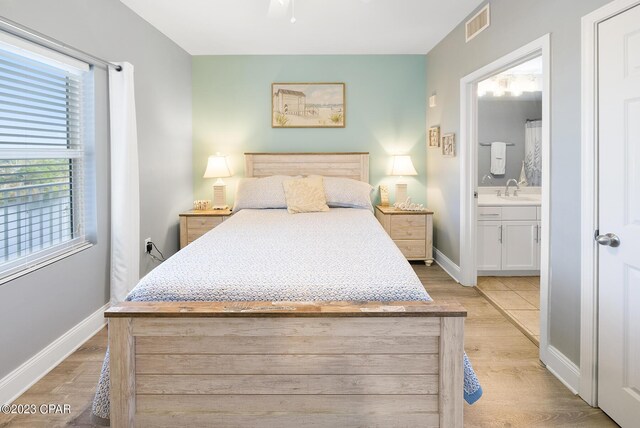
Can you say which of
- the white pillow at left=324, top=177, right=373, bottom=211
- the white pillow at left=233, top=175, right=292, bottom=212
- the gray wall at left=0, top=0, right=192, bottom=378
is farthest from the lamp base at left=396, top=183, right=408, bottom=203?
the gray wall at left=0, top=0, right=192, bottom=378

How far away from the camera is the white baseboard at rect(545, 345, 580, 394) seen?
211 centimetres

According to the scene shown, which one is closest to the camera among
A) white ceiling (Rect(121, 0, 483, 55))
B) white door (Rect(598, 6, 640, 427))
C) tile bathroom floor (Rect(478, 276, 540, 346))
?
white door (Rect(598, 6, 640, 427))

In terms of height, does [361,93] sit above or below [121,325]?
above

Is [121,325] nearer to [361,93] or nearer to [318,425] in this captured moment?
[318,425]

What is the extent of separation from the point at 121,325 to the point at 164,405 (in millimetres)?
352

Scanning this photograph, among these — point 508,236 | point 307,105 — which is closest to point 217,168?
point 307,105

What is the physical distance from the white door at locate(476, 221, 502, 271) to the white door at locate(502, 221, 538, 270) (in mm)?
48

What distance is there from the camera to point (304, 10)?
11.1ft

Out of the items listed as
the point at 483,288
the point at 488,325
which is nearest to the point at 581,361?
the point at 488,325

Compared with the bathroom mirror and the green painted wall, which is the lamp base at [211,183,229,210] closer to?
the green painted wall

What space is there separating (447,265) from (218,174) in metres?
2.65

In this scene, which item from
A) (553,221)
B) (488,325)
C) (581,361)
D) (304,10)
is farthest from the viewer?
(304,10)

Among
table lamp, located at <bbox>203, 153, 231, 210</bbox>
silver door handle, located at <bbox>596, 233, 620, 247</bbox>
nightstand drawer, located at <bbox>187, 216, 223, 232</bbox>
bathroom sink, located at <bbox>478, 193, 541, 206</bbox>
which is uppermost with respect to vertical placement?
table lamp, located at <bbox>203, 153, 231, 210</bbox>

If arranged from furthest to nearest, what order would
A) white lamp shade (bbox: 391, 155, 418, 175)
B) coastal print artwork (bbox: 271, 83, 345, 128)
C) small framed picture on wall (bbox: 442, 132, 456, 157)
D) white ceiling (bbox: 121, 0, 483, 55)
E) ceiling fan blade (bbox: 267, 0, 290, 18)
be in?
1. coastal print artwork (bbox: 271, 83, 345, 128)
2. white lamp shade (bbox: 391, 155, 418, 175)
3. small framed picture on wall (bbox: 442, 132, 456, 157)
4. white ceiling (bbox: 121, 0, 483, 55)
5. ceiling fan blade (bbox: 267, 0, 290, 18)
